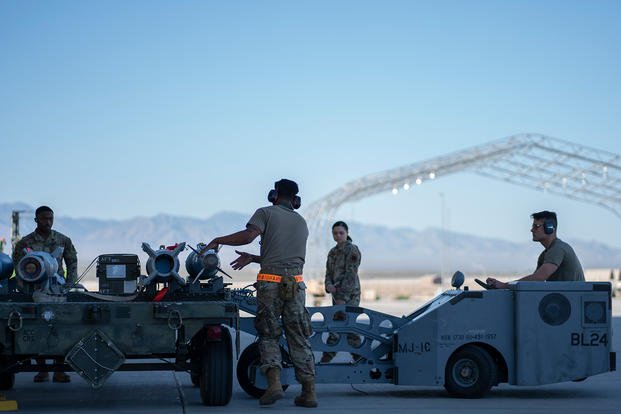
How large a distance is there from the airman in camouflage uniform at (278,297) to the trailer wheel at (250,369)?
817mm

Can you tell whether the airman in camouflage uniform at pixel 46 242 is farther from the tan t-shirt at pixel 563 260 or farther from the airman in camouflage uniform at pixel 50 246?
the tan t-shirt at pixel 563 260

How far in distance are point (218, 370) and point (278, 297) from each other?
0.84 metres

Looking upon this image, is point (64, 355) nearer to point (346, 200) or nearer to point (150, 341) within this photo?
point (150, 341)

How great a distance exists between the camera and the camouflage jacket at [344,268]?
569 inches

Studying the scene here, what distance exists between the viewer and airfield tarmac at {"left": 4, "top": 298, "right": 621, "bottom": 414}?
1041 cm

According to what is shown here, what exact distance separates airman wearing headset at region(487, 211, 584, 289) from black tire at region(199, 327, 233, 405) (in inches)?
115

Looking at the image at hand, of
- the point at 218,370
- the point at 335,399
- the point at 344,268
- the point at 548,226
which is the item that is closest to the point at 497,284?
the point at 548,226

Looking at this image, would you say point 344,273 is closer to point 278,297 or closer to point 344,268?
point 344,268

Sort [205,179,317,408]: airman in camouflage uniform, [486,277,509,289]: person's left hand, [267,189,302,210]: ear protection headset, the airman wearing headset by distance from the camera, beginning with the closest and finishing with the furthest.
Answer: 1. [205,179,317,408]: airman in camouflage uniform
2. [267,189,302,210]: ear protection headset
3. [486,277,509,289]: person's left hand
4. the airman wearing headset

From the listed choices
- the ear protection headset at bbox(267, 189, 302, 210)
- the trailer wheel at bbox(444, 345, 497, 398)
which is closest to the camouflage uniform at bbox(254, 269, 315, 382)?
the ear protection headset at bbox(267, 189, 302, 210)

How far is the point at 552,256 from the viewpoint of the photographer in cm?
1177

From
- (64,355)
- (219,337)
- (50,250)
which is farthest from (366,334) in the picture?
(50,250)

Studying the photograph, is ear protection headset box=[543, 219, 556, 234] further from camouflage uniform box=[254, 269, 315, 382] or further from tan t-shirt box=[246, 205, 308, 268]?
camouflage uniform box=[254, 269, 315, 382]

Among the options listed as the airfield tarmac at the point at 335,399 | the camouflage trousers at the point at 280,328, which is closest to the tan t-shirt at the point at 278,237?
the camouflage trousers at the point at 280,328
